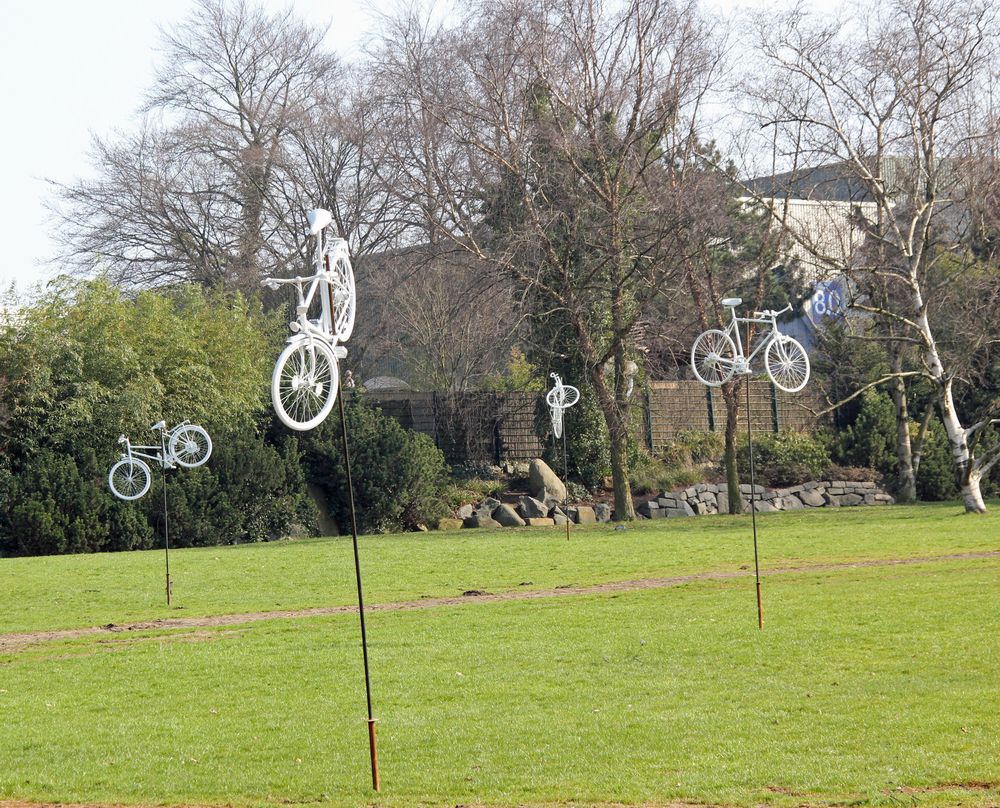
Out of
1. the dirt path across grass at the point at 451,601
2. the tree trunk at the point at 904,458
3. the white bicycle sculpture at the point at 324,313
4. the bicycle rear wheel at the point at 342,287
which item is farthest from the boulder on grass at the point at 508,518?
the bicycle rear wheel at the point at 342,287

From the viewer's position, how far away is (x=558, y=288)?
1298 inches

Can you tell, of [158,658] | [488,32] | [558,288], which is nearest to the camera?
[158,658]

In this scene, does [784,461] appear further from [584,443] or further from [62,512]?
[62,512]

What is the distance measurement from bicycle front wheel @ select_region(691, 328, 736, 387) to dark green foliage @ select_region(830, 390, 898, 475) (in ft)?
25.1

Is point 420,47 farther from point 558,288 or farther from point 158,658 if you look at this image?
point 158,658

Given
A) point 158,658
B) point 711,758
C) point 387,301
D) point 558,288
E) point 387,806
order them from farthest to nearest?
point 387,301 → point 558,288 → point 158,658 → point 711,758 → point 387,806

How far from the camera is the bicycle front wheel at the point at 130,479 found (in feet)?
90.6

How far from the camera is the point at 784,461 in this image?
37438 mm

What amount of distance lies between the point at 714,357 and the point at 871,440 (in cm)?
1527

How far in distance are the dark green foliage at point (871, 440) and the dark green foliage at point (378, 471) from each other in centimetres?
1328

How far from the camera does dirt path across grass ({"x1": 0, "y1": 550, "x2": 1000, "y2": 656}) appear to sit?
1491 centimetres

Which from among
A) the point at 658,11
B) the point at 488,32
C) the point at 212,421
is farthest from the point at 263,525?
the point at 658,11

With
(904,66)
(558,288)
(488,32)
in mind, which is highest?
(488,32)

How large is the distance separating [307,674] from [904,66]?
73.4 ft
